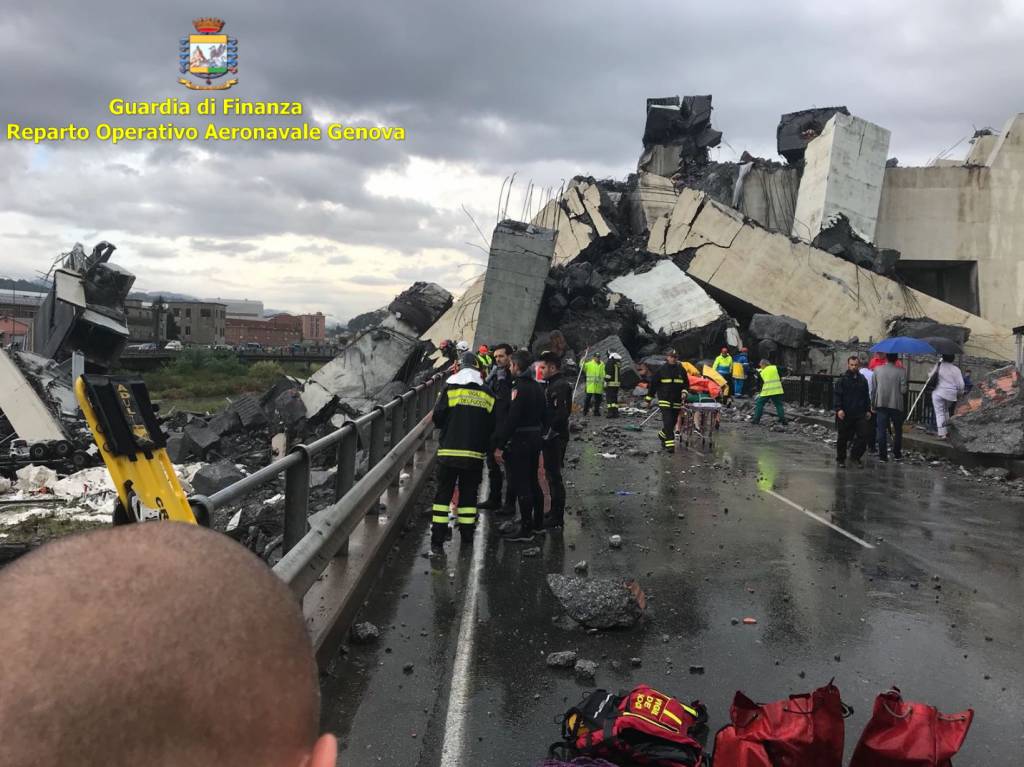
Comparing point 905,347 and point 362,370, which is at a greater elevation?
point 905,347

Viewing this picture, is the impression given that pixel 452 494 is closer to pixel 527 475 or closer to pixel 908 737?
pixel 527 475

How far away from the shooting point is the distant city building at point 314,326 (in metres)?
154

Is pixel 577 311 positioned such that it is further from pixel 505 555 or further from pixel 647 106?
pixel 505 555

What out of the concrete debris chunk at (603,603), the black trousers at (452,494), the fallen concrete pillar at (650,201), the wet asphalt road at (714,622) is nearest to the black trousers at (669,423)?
the wet asphalt road at (714,622)

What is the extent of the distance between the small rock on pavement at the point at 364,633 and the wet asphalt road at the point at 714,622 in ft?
0.37

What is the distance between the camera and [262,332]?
400 ft

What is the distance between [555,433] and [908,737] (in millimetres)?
5840

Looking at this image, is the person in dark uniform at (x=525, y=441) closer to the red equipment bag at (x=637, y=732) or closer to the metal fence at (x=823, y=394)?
the red equipment bag at (x=637, y=732)

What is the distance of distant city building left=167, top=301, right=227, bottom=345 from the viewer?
10500cm

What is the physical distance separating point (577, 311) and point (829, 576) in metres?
23.1

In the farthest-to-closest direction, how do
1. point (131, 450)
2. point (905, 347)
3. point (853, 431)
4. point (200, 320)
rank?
point (200, 320) < point (905, 347) < point (853, 431) < point (131, 450)

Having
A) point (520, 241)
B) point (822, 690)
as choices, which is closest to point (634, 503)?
point (822, 690)

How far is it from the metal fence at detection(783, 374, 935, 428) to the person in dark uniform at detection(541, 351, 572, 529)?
12.5 meters

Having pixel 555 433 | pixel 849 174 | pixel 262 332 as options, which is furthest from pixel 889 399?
pixel 262 332
